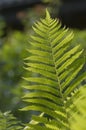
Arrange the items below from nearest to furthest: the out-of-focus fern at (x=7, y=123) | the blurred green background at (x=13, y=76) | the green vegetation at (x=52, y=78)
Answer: the green vegetation at (x=52, y=78) → the out-of-focus fern at (x=7, y=123) → the blurred green background at (x=13, y=76)

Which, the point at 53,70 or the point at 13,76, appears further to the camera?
the point at 13,76

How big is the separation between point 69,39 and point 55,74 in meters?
0.11

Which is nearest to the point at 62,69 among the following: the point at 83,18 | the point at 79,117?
the point at 79,117

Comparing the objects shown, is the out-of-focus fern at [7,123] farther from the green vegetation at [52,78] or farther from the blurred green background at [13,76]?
the blurred green background at [13,76]

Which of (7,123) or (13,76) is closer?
(7,123)

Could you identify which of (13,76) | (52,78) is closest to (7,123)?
(52,78)

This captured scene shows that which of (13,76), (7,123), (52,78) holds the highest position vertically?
(52,78)

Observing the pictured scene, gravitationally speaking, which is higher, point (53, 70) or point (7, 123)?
point (53, 70)

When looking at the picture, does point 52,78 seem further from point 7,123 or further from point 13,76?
point 13,76

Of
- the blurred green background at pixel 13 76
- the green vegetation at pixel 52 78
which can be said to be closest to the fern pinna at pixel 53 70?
the green vegetation at pixel 52 78

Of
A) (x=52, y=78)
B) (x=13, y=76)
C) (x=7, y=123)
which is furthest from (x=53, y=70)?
(x=13, y=76)

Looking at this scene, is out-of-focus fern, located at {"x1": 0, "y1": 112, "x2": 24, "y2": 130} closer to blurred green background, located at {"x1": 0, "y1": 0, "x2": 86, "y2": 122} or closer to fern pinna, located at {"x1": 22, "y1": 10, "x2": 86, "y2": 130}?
fern pinna, located at {"x1": 22, "y1": 10, "x2": 86, "y2": 130}

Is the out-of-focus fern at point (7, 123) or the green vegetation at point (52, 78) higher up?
the green vegetation at point (52, 78)

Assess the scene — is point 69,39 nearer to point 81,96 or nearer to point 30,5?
point 81,96
